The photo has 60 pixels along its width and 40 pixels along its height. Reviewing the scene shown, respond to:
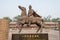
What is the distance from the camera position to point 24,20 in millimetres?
10469

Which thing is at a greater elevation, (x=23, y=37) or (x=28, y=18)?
(x=28, y=18)

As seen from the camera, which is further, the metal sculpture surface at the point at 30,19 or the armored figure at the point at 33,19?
the armored figure at the point at 33,19

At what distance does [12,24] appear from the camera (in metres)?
18.0

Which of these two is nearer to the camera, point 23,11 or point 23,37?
point 23,37

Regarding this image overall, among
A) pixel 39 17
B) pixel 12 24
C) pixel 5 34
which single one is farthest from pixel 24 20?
pixel 12 24

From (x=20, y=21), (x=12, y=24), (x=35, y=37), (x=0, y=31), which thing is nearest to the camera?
(x=0, y=31)

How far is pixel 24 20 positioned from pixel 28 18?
268 millimetres

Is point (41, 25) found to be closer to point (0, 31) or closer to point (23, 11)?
point (23, 11)

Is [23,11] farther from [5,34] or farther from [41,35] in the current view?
[5,34]

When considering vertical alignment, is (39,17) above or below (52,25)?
above

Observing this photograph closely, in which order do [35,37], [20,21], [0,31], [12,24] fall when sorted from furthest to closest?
1. [12,24]
2. [20,21]
3. [35,37]
4. [0,31]

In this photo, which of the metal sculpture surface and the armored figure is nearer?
the metal sculpture surface

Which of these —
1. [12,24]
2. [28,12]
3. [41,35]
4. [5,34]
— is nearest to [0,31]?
[5,34]

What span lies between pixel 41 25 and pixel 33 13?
0.81 m
